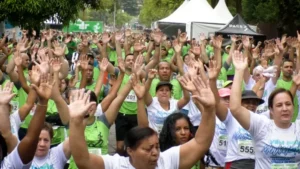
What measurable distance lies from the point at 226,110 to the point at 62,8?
47.0 ft

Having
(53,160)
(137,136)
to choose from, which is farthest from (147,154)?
(53,160)

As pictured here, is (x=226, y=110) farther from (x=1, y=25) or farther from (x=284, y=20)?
(x=284, y=20)

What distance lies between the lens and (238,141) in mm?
5863

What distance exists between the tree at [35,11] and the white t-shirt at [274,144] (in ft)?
46.6

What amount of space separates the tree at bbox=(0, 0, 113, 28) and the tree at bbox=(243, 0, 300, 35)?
38.3 feet

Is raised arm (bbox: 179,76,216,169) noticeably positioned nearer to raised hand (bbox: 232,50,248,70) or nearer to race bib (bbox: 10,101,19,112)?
raised hand (bbox: 232,50,248,70)

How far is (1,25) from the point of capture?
21281 millimetres

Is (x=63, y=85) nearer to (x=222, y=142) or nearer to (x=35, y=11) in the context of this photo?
(x=222, y=142)

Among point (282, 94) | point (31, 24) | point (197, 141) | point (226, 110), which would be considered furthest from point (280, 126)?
point (31, 24)

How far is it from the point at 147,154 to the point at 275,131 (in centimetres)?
152

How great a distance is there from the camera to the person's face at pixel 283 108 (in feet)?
16.2

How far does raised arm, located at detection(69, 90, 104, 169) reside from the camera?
3.74m

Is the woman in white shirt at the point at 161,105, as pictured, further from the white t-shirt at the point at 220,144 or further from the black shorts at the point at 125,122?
the black shorts at the point at 125,122

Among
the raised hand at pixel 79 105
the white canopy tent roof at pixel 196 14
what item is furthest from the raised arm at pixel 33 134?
the white canopy tent roof at pixel 196 14
